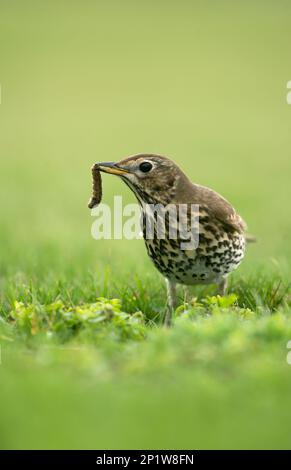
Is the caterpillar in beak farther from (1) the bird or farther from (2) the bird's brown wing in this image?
(2) the bird's brown wing

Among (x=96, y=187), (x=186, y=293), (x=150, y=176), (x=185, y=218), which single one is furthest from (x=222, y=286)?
(x=96, y=187)

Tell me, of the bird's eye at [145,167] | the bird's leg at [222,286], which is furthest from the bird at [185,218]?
the bird's leg at [222,286]

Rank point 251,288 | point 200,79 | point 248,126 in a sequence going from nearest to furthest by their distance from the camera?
point 251,288
point 248,126
point 200,79

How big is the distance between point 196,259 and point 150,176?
2.36 ft

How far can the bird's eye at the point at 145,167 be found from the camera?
6.27 metres

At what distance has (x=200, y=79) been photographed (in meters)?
37.3

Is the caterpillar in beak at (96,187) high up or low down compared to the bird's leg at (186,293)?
up

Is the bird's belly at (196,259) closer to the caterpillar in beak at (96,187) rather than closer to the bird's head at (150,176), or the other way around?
the bird's head at (150,176)

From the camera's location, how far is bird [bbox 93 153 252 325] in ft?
20.6

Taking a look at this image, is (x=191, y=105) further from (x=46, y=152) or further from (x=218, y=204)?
(x=218, y=204)

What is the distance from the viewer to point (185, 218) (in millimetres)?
6375

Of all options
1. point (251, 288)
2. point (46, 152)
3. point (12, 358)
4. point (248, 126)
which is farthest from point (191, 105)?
point (12, 358)

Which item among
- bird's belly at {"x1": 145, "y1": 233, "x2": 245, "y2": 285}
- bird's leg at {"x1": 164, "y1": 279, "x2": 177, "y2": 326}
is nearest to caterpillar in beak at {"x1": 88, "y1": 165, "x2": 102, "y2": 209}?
bird's belly at {"x1": 145, "y1": 233, "x2": 245, "y2": 285}
